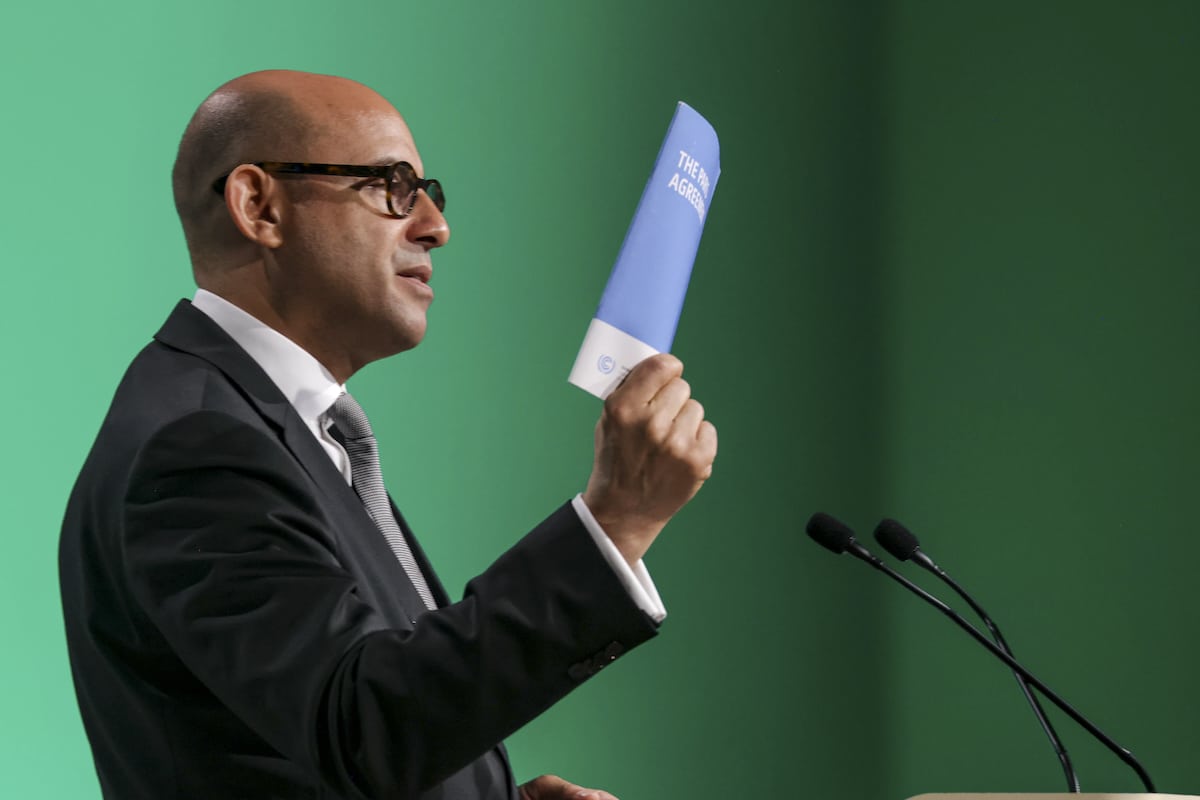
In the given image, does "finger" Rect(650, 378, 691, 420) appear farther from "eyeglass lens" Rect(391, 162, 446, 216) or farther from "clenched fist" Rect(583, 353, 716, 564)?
"eyeglass lens" Rect(391, 162, 446, 216)

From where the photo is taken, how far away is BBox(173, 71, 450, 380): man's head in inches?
56.7

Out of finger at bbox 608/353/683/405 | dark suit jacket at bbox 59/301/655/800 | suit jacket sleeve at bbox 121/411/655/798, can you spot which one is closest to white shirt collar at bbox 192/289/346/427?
dark suit jacket at bbox 59/301/655/800

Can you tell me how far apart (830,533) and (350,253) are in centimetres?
86

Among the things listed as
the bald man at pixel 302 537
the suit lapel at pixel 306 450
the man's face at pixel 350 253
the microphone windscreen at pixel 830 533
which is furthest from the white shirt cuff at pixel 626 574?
the microphone windscreen at pixel 830 533

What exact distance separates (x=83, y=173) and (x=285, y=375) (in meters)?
0.87

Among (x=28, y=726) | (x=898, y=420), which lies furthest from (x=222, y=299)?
(x=898, y=420)

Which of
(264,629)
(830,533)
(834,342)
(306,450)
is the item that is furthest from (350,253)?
(834,342)

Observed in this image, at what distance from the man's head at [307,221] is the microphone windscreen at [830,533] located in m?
0.74

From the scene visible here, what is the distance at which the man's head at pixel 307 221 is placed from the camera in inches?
56.7

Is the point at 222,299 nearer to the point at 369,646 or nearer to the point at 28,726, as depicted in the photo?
the point at 369,646

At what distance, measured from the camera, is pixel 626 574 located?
102 centimetres

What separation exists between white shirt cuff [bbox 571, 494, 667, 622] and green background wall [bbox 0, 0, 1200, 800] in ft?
4.22

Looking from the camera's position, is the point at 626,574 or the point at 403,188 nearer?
the point at 626,574

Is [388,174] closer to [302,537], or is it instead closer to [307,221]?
[307,221]
